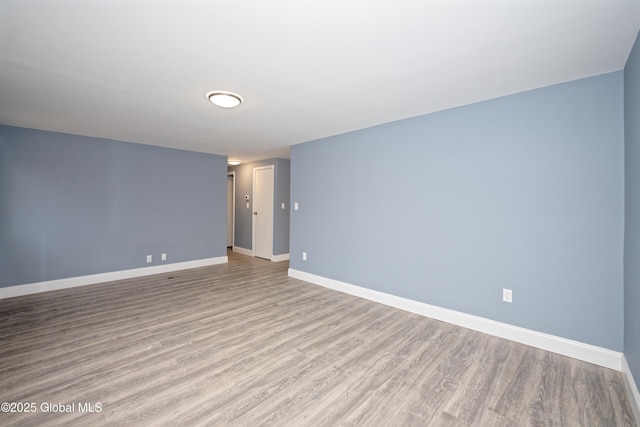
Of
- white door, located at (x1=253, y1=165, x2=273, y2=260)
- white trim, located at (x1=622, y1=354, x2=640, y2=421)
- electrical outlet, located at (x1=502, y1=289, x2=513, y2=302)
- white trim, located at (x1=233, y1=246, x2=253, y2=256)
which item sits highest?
white door, located at (x1=253, y1=165, x2=273, y2=260)

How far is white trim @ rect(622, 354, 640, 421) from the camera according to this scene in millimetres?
1698

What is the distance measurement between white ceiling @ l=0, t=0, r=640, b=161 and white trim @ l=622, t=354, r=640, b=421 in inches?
90.3

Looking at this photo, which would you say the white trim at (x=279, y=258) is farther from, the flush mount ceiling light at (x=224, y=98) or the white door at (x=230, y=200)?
the flush mount ceiling light at (x=224, y=98)

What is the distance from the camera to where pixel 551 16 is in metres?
1.61

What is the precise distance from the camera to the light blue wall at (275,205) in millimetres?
6285

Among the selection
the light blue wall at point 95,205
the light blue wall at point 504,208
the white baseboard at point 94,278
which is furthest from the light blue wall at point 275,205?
the light blue wall at point 504,208

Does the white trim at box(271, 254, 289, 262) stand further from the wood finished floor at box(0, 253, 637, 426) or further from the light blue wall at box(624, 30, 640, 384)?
the light blue wall at box(624, 30, 640, 384)

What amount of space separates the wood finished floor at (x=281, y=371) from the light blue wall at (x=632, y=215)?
1.24ft

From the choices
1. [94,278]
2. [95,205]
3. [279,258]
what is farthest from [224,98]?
[279,258]

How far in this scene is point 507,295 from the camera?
271cm

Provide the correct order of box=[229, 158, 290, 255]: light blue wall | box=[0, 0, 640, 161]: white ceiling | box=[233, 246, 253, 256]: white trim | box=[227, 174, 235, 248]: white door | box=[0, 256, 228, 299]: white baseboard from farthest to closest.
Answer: box=[227, 174, 235, 248]: white door < box=[233, 246, 253, 256]: white trim < box=[229, 158, 290, 255]: light blue wall < box=[0, 256, 228, 299]: white baseboard < box=[0, 0, 640, 161]: white ceiling

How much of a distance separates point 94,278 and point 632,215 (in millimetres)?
6516

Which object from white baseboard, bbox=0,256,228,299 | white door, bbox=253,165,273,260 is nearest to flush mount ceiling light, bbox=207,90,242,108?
white door, bbox=253,165,273,260

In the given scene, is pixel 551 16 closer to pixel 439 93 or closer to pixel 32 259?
pixel 439 93
